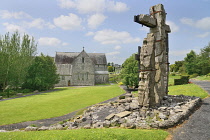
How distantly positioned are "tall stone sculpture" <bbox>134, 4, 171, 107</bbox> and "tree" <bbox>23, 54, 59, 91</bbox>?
32.2 m

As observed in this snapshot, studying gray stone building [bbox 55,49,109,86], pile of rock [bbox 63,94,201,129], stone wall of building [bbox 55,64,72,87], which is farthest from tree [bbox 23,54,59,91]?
pile of rock [bbox 63,94,201,129]

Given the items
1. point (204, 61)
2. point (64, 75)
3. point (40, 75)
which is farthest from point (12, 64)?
point (204, 61)

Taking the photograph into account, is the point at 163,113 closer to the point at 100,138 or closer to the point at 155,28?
the point at 100,138

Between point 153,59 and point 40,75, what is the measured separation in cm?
3533

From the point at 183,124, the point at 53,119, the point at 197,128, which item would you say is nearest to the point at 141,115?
the point at 183,124

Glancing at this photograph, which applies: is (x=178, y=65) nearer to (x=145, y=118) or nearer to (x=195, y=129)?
(x=145, y=118)

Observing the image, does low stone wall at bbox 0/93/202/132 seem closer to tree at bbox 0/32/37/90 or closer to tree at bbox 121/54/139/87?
tree at bbox 121/54/139/87

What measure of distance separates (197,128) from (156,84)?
4751 millimetres

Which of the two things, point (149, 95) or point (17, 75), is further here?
point (17, 75)

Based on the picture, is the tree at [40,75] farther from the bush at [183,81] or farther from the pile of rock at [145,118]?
the bush at [183,81]

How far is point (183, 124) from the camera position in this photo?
31.6 feet

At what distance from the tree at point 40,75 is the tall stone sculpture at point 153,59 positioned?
106 feet

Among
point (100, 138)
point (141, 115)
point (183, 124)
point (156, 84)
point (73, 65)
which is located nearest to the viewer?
point (100, 138)

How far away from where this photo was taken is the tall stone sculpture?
12.2m
